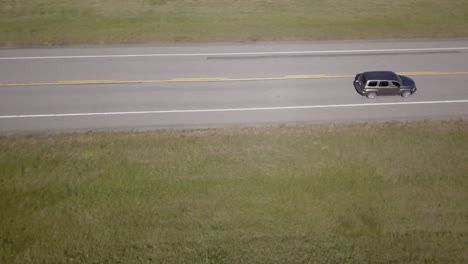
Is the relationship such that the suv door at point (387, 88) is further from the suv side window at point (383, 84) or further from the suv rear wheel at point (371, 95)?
the suv rear wheel at point (371, 95)

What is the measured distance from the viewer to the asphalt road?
21.3m

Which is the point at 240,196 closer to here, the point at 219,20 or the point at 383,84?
the point at 383,84

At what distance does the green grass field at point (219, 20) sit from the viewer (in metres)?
28.7

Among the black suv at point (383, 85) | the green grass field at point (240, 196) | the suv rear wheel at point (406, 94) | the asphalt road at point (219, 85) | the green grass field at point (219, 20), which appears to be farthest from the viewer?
the green grass field at point (219, 20)

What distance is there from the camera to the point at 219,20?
31297 millimetres

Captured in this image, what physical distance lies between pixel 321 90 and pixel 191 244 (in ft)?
44.4

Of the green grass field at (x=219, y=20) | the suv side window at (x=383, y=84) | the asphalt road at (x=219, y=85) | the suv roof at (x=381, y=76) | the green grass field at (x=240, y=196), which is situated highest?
the green grass field at (x=219, y=20)

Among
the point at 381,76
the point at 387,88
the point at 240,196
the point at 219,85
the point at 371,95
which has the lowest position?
the point at 240,196

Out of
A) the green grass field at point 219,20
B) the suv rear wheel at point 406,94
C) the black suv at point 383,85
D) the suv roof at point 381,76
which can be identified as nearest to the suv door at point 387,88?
the black suv at point 383,85

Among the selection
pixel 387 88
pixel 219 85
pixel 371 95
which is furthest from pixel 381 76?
pixel 219 85

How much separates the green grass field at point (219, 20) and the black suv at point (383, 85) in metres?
7.68

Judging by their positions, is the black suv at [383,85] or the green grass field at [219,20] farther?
the green grass field at [219,20]

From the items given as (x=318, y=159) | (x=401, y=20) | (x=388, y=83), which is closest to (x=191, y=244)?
(x=318, y=159)

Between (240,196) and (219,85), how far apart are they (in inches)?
368
